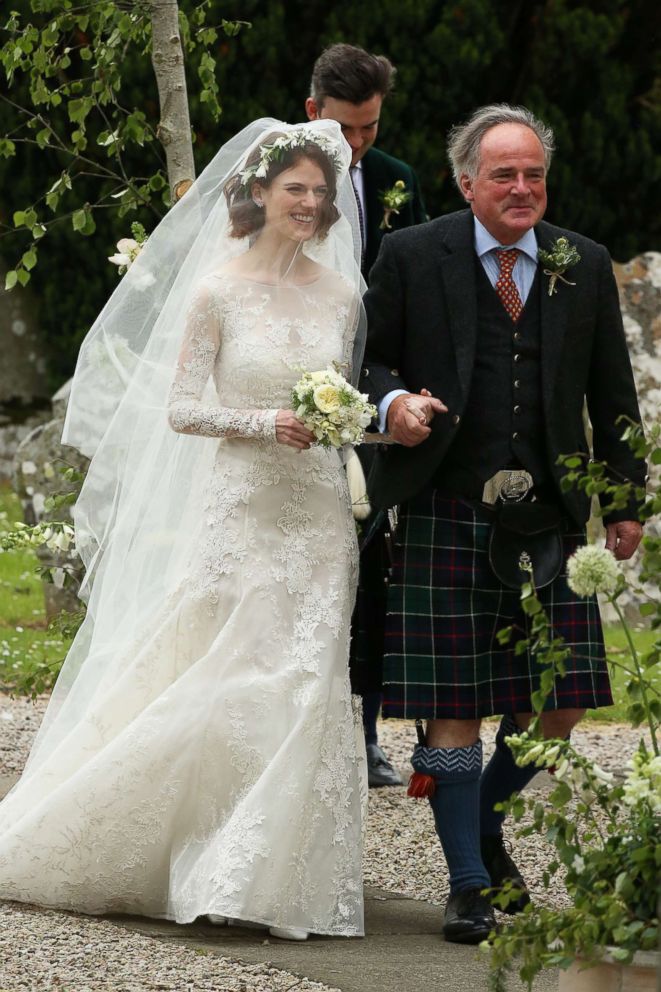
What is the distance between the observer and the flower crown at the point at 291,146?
4477mm

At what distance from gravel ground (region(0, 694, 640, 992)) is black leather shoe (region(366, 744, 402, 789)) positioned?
456 mm

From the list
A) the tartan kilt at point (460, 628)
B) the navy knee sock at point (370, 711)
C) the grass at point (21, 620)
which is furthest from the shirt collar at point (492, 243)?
the grass at point (21, 620)

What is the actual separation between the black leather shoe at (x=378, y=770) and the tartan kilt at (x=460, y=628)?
185cm

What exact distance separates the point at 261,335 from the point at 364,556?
78 centimetres

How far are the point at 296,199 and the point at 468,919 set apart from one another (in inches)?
75.1

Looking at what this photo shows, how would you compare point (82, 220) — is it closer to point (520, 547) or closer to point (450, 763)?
point (520, 547)

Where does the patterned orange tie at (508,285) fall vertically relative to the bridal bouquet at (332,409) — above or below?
above

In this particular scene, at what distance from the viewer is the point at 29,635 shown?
28.7 feet

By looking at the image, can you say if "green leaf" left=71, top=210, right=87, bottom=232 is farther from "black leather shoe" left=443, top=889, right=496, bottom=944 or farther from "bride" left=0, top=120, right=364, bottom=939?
"black leather shoe" left=443, top=889, right=496, bottom=944

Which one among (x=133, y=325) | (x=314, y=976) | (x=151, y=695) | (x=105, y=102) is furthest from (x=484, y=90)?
(x=314, y=976)

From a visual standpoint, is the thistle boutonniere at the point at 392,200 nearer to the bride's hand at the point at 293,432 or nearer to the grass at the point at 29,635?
the bride's hand at the point at 293,432

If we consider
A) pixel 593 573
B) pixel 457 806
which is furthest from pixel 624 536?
pixel 593 573

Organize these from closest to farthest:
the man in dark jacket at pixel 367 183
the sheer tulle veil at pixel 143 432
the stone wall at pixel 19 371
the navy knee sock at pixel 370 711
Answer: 1. the sheer tulle veil at pixel 143 432
2. the man in dark jacket at pixel 367 183
3. the navy knee sock at pixel 370 711
4. the stone wall at pixel 19 371

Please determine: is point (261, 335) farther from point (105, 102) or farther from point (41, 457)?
point (41, 457)
